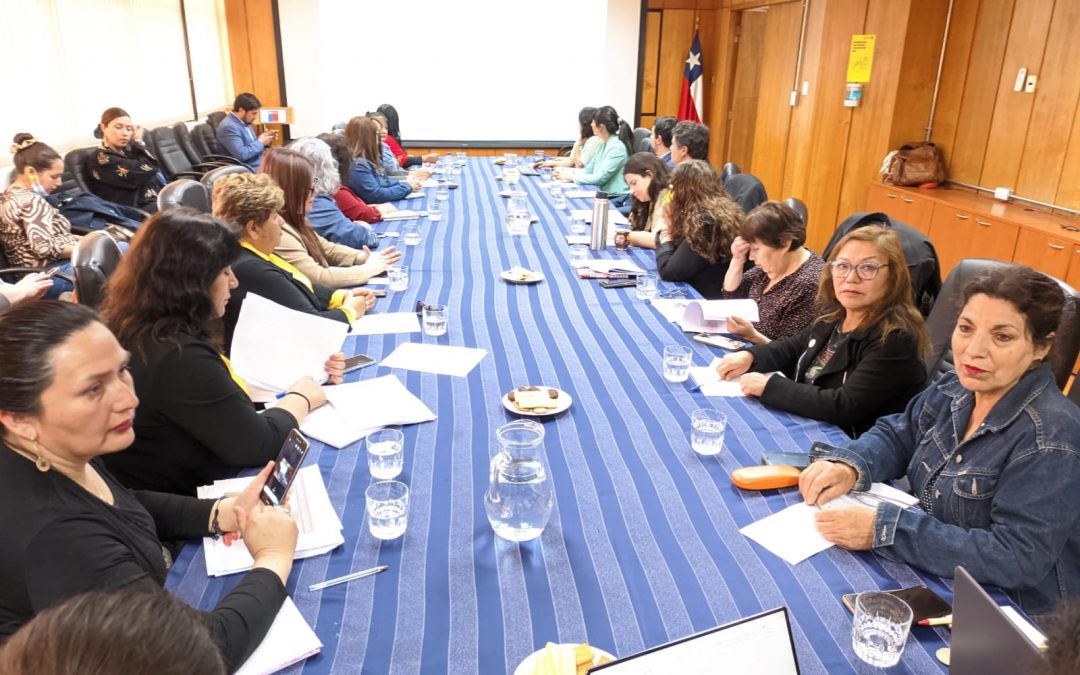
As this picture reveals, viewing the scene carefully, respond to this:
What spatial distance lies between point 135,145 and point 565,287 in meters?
4.36

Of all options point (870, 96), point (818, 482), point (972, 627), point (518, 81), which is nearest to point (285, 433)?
point (818, 482)

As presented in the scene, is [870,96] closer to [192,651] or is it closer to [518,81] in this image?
[518,81]

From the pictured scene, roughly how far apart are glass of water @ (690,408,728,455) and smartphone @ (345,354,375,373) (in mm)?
1040

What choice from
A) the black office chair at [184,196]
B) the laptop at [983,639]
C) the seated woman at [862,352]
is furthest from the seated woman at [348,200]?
the laptop at [983,639]

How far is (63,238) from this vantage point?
420 centimetres

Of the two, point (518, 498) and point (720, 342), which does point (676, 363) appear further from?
point (518, 498)

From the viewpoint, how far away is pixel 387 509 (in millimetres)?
1403

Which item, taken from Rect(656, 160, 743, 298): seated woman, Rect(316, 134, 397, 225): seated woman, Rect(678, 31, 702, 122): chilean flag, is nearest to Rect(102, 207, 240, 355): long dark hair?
Rect(656, 160, 743, 298): seated woman

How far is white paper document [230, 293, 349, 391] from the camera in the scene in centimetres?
199

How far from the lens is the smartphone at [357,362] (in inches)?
85.4

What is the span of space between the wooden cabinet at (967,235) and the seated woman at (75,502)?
4638mm

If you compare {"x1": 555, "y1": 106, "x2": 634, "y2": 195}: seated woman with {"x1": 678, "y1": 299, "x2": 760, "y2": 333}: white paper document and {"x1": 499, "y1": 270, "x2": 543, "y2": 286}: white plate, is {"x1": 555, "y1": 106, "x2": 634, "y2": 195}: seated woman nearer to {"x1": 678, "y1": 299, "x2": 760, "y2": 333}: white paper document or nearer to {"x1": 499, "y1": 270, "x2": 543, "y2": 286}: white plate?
{"x1": 499, "y1": 270, "x2": 543, "y2": 286}: white plate

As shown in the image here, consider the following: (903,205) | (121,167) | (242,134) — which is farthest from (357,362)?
(242,134)

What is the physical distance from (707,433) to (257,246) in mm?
1708
